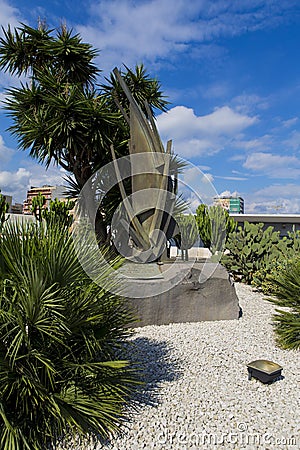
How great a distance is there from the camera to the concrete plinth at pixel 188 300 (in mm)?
4121

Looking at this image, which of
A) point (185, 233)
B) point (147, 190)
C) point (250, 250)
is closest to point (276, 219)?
point (185, 233)

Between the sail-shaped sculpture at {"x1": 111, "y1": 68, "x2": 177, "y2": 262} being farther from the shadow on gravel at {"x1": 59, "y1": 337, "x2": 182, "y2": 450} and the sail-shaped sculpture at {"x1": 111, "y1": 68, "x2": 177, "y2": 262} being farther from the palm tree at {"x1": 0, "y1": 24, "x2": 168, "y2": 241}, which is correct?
the palm tree at {"x1": 0, "y1": 24, "x2": 168, "y2": 241}

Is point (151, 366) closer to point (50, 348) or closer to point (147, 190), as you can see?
point (50, 348)

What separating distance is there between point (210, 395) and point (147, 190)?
117 inches

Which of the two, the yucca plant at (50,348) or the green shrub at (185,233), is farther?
the green shrub at (185,233)

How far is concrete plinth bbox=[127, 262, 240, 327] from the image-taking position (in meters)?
4.12

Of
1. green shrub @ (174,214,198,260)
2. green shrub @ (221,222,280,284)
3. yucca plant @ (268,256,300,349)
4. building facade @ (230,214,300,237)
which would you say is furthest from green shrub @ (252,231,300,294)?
building facade @ (230,214,300,237)

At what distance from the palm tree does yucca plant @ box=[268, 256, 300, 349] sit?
17.0ft

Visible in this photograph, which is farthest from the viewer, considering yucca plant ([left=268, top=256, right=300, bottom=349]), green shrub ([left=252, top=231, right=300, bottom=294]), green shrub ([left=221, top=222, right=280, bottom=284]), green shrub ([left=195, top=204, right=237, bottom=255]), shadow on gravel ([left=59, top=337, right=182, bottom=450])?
green shrub ([left=195, top=204, right=237, bottom=255])

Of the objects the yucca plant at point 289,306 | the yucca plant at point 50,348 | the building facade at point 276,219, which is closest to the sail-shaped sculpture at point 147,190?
the yucca plant at point 289,306

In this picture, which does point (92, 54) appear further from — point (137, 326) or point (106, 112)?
point (137, 326)

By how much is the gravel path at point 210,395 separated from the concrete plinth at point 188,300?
203 millimetres

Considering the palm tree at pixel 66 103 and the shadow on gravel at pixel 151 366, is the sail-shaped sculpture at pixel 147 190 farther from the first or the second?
the palm tree at pixel 66 103

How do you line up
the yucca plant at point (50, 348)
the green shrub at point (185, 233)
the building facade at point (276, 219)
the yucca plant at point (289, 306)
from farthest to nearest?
the building facade at point (276, 219), the green shrub at point (185, 233), the yucca plant at point (289, 306), the yucca plant at point (50, 348)
